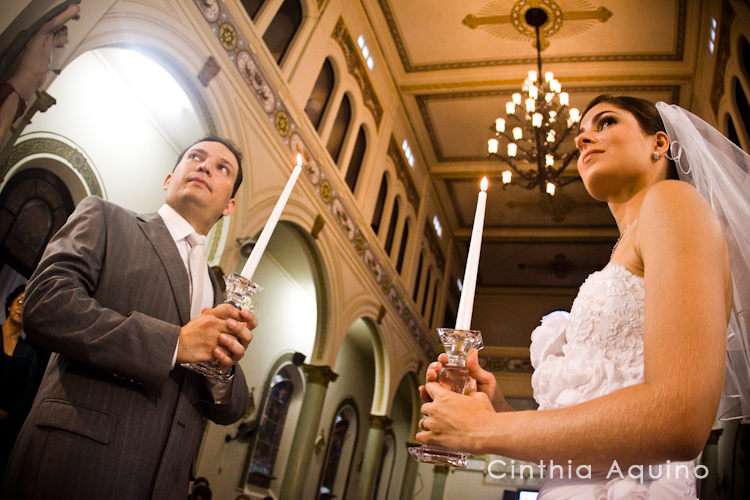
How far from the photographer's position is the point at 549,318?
6.10 feet

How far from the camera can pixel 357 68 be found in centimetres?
1034

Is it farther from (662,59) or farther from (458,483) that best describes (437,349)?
(662,59)

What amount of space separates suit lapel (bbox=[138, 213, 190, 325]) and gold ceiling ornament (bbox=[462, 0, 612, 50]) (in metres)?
9.47

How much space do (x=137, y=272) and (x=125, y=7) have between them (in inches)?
163

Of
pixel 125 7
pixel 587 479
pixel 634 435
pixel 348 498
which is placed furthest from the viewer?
pixel 348 498

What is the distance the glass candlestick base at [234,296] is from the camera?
165cm

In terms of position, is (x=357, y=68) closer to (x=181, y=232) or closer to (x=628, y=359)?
(x=181, y=232)

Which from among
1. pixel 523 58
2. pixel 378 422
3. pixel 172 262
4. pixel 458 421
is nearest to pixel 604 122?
pixel 458 421

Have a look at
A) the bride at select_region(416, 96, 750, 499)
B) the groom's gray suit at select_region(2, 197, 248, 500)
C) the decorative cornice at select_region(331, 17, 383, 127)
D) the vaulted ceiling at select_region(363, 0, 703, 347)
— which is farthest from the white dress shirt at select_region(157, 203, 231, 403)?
the vaulted ceiling at select_region(363, 0, 703, 347)

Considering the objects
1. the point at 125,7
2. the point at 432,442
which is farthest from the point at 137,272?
the point at 125,7

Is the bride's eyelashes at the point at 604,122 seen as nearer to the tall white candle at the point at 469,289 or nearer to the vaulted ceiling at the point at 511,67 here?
the tall white candle at the point at 469,289

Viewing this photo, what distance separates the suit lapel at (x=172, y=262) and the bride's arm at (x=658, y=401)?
1.12 meters

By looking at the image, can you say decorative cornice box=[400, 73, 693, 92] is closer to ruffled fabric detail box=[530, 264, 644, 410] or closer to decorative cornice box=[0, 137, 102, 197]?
decorative cornice box=[0, 137, 102, 197]

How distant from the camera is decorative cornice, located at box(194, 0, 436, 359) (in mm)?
6453
